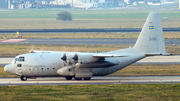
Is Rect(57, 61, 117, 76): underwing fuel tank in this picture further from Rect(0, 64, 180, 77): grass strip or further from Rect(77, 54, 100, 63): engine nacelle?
Rect(0, 64, 180, 77): grass strip

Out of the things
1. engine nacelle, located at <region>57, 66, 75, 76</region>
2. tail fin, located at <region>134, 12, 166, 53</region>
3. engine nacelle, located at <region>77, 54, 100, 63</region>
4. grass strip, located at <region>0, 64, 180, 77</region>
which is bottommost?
grass strip, located at <region>0, 64, 180, 77</region>

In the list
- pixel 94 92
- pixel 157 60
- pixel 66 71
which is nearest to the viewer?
pixel 94 92

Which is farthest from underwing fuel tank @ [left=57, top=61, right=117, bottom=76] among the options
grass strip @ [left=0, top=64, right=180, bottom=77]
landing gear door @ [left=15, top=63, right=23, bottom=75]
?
grass strip @ [left=0, top=64, right=180, bottom=77]

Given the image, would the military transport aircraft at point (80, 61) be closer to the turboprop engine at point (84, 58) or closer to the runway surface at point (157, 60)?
the turboprop engine at point (84, 58)

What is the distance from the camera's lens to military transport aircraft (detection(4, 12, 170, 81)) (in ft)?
105

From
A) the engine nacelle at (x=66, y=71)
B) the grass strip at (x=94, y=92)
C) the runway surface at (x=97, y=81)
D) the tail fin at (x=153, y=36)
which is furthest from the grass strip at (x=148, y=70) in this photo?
the grass strip at (x=94, y=92)

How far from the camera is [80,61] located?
3206cm

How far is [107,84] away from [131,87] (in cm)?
302

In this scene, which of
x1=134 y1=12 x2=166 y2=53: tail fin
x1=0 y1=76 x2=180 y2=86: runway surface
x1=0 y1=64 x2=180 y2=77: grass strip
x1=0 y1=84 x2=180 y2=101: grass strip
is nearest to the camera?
x1=0 y1=84 x2=180 y2=101: grass strip

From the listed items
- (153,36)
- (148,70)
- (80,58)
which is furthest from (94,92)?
(148,70)

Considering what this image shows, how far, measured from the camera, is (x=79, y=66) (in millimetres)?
32562

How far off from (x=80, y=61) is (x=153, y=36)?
10.0 m

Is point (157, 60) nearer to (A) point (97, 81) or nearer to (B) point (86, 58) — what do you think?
(A) point (97, 81)

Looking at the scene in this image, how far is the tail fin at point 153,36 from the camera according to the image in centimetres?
3475
